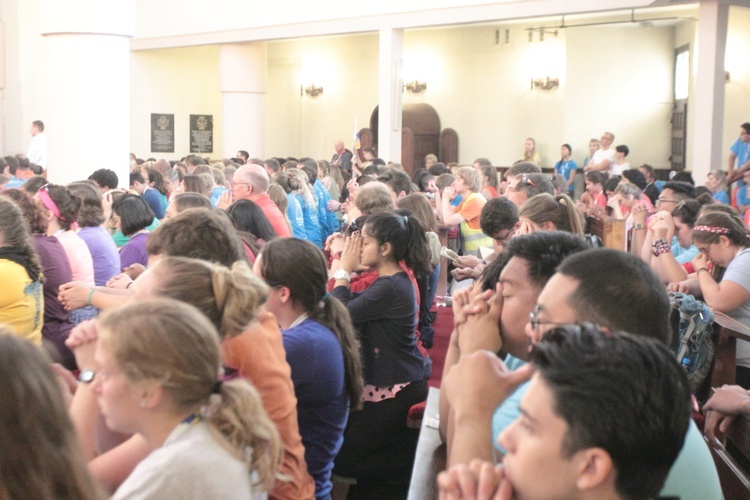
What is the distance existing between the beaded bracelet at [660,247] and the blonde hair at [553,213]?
3.35 feet

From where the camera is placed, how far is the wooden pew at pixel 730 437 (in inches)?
108

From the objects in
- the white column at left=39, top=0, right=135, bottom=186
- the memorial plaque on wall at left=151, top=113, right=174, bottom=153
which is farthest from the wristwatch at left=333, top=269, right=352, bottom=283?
the memorial plaque on wall at left=151, top=113, right=174, bottom=153

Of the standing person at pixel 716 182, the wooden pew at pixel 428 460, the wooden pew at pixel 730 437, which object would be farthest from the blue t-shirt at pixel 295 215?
the wooden pew at pixel 428 460

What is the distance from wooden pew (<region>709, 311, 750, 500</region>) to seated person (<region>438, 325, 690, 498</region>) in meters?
1.37

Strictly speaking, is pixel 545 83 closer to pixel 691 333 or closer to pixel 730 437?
pixel 691 333

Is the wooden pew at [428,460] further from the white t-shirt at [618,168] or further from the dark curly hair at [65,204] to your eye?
the white t-shirt at [618,168]

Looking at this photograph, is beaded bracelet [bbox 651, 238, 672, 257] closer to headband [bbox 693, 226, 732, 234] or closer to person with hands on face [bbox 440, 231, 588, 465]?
headband [bbox 693, 226, 732, 234]

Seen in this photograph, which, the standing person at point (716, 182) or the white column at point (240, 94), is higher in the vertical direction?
the white column at point (240, 94)

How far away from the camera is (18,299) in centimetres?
418

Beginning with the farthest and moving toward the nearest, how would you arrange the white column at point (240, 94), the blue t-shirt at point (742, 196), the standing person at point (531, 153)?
the white column at point (240, 94)
the standing person at point (531, 153)
the blue t-shirt at point (742, 196)

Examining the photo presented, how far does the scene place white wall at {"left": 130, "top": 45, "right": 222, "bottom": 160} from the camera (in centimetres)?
1939

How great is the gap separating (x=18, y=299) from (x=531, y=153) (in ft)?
45.2

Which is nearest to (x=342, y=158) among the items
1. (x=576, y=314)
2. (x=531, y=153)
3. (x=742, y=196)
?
(x=531, y=153)

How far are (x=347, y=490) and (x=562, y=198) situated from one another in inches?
75.2
